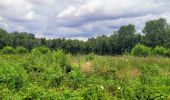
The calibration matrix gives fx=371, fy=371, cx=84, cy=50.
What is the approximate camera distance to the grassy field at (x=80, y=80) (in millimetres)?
9211

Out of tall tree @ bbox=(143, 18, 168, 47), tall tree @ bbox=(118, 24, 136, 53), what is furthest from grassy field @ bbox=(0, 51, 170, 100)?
tall tree @ bbox=(118, 24, 136, 53)

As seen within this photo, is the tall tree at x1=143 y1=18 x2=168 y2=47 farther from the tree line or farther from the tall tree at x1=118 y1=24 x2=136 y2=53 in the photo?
the tall tree at x1=118 y1=24 x2=136 y2=53

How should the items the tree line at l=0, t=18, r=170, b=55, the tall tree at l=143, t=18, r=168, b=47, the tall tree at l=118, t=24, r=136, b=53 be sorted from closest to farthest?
the tall tree at l=143, t=18, r=168, b=47, the tree line at l=0, t=18, r=170, b=55, the tall tree at l=118, t=24, r=136, b=53

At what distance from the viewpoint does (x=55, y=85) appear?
1281 cm

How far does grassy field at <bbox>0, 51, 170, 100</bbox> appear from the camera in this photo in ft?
30.2

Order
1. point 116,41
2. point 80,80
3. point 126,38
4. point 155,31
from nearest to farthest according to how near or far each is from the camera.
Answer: point 80,80 → point 155,31 → point 126,38 → point 116,41

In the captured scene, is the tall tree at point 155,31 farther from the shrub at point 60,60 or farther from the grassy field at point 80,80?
the shrub at point 60,60

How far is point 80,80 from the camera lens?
14078 mm

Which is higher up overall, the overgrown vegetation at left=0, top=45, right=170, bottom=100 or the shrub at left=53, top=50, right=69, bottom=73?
the shrub at left=53, top=50, right=69, bottom=73

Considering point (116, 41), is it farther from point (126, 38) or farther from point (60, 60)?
point (60, 60)

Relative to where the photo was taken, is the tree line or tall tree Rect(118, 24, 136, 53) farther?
tall tree Rect(118, 24, 136, 53)

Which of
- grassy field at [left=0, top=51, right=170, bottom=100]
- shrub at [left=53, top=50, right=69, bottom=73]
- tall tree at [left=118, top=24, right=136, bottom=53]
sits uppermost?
tall tree at [left=118, top=24, right=136, bottom=53]

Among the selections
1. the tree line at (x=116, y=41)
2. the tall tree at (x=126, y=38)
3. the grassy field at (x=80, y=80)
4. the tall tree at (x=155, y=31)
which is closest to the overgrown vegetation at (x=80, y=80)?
the grassy field at (x=80, y=80)

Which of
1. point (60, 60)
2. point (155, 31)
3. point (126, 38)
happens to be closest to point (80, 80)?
point (60, 60)
